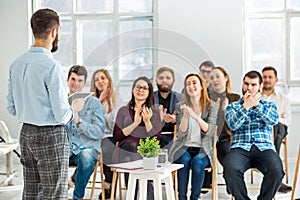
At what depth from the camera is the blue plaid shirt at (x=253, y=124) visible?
4.15m

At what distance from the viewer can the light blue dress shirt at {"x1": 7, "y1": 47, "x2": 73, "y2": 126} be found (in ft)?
9.18

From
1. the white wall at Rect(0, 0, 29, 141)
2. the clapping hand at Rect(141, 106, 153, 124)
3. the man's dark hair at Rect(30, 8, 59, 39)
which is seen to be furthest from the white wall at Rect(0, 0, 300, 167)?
the man's dark hair at Rect(30, 8, 59, 39)

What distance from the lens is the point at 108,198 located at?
4.56 metres

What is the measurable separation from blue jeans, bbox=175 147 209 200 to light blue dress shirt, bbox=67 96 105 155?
0.66 m

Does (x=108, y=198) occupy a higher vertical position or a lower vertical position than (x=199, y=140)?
lower

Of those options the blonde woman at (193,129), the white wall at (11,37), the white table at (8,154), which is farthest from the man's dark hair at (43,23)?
the white wall at (11,37)

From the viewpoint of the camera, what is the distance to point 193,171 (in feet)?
13.6

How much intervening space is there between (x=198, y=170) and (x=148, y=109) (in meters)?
0.62

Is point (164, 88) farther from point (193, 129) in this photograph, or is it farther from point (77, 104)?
point (77, 104)

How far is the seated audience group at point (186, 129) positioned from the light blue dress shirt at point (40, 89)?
141 centimetres

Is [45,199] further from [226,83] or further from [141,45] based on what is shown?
[141,45]

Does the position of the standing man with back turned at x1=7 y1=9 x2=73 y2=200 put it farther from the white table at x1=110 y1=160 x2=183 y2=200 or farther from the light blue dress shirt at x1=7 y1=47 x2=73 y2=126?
the white table at x1=110 y1=160 x2=183 y2=200

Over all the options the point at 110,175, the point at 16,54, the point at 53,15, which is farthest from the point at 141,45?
the point at 53,15

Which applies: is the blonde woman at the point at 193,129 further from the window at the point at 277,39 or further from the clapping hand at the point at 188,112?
the window at the point at 277,39
